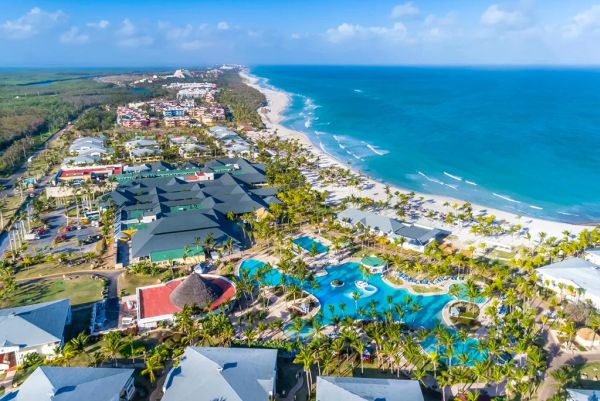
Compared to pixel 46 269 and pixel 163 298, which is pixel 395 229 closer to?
pixel 163 298

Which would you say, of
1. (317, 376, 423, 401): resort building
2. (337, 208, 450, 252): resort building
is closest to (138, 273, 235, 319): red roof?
(317, 376, 423, 401): resort building

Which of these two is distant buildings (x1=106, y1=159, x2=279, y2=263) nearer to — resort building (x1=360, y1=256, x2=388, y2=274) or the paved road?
resort building (x1=360, y1=256, x2=388, y2=274)

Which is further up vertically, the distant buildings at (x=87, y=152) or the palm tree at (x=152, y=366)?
the distant buildings at (x=87, y=152)

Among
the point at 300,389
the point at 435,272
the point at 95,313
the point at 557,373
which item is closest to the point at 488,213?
the point at 435,272

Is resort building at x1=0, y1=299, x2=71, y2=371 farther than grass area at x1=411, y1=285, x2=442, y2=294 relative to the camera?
No

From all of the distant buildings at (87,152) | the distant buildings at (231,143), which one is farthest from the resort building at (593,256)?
the distant buildings at (87,152)

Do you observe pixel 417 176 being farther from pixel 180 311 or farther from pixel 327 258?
pixel 180 311

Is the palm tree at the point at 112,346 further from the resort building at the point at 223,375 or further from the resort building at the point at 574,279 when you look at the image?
the resort building at the point at 574,279
